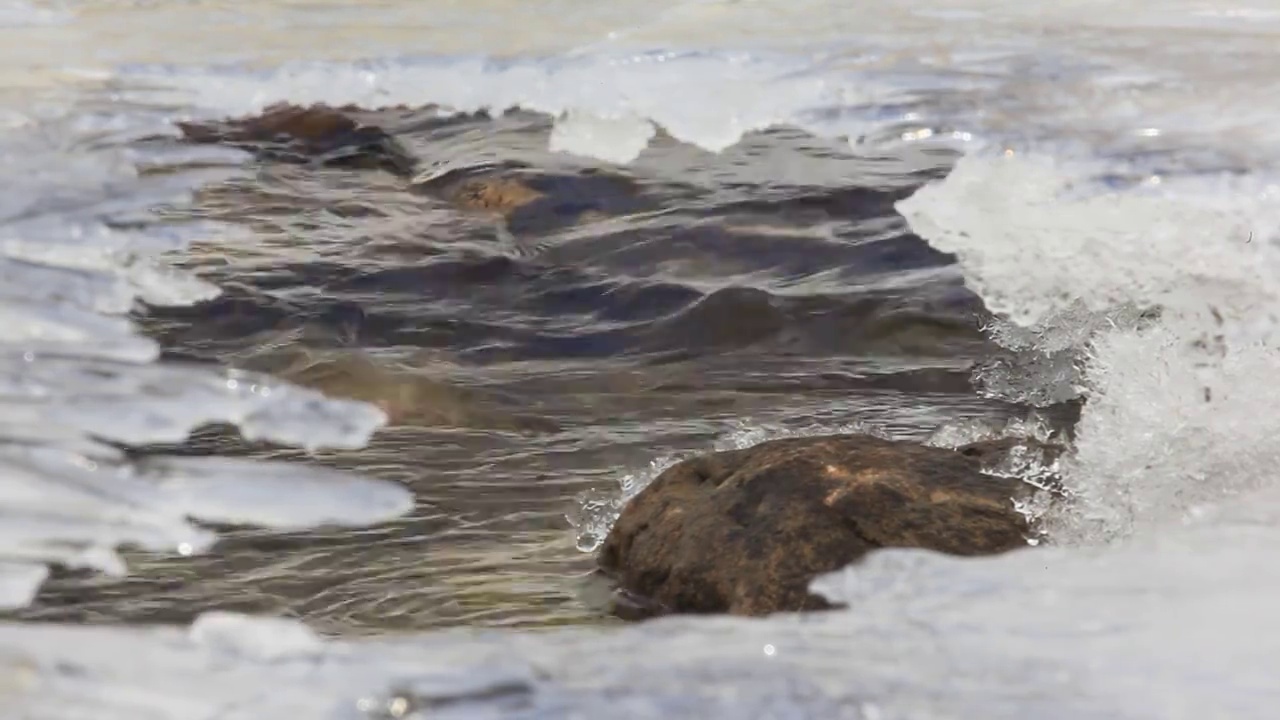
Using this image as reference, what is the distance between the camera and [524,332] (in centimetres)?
511

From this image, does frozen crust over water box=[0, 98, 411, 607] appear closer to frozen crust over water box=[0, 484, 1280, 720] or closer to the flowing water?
the flowing water

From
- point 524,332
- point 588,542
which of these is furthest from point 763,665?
point 524,332

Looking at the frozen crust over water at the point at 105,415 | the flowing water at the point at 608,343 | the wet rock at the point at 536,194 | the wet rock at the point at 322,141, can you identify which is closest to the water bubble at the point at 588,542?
the flowing water at the point at 608,343

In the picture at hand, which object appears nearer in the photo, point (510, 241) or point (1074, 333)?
point (1074, 333)

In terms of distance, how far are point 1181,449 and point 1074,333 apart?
53.3 inches

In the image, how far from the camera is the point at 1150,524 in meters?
2.63

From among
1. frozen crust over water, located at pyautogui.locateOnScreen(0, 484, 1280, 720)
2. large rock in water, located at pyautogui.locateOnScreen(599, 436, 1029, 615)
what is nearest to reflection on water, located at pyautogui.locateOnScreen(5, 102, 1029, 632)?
large rock in water, located at pyautogui.locateOnScreen(599, 436, 1029, 615)

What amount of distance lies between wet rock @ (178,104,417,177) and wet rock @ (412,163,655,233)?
0.47m

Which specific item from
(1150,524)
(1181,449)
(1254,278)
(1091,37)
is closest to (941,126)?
(1091,37)

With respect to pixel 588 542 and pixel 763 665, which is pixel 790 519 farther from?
pixel 763 665

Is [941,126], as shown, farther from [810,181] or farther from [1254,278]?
[810,181]

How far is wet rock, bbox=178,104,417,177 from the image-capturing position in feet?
24.6

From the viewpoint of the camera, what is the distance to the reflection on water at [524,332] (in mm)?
3148

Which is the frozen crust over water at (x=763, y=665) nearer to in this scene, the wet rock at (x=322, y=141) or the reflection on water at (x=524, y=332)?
the reflection on water at (x=524, y=332)
